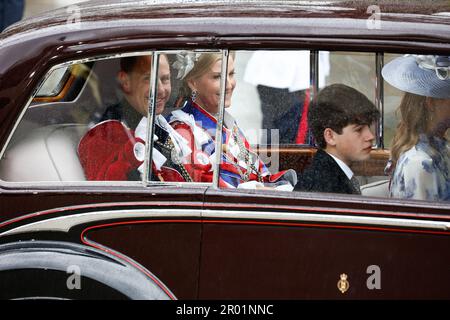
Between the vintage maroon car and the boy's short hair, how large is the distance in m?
0.05

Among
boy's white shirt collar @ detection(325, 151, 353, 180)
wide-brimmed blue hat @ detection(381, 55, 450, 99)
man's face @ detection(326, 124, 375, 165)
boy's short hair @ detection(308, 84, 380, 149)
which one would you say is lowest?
boy's white shirt collar @ detection(325, 151, 353, 180)

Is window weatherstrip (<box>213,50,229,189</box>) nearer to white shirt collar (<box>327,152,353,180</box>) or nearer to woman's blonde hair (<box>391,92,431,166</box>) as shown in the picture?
white shirt collar (<box>327,152,353,180</box>)

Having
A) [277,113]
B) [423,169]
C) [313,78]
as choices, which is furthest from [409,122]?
[277,113]

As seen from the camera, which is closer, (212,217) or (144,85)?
(212,217)

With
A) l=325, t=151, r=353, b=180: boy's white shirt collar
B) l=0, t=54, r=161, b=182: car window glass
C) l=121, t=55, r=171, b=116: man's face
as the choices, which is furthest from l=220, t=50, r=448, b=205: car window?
l=0, t=54, r=161, b=182: car window glass

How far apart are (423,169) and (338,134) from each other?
1.13 ft

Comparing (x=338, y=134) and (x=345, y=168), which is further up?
(x=338, y=134)

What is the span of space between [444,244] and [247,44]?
1.01m

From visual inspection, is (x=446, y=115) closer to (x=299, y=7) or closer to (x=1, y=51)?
(x=299, y=7)

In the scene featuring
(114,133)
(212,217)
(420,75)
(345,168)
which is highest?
(420,75)

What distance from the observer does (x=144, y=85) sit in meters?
3.35

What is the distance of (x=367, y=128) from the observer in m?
3.39

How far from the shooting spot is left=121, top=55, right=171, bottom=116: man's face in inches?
131

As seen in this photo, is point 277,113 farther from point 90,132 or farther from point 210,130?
point 90,132
